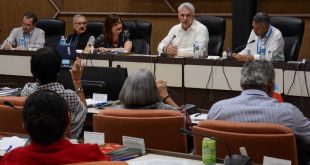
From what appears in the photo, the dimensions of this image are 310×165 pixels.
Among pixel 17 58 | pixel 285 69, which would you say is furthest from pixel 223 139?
pixel 17 58

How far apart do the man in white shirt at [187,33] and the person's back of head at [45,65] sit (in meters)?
2.93

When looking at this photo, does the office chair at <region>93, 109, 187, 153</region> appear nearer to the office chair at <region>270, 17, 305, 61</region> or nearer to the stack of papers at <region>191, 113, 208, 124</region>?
the stack of papers at <region>191, 113, 208, 124</region>

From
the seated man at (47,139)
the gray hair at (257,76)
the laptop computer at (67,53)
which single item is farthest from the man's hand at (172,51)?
the seated man at (47,139)

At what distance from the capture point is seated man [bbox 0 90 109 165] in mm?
2133

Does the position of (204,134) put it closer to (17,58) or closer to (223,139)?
(223,139)

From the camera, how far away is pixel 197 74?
19.4 feet

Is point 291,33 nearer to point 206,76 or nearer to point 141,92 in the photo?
point 206,76

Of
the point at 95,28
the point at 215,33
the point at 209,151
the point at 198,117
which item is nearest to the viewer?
the point at 209,151

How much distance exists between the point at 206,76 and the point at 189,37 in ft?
4.36

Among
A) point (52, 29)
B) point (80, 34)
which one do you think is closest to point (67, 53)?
point (80, 34)

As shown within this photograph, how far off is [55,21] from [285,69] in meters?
3.98

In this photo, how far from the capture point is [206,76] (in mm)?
5887

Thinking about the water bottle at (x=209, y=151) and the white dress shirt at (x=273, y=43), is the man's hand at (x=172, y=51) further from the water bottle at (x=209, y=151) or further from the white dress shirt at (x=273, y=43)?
the water bottle at (x=209, y=151)

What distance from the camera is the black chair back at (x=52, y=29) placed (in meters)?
8.24
